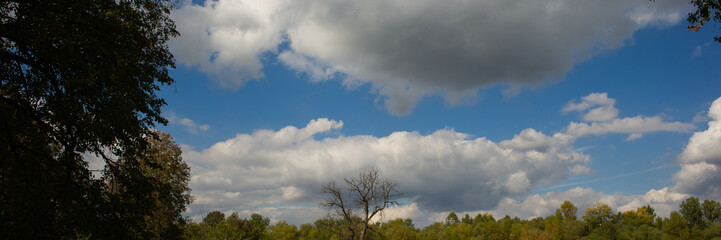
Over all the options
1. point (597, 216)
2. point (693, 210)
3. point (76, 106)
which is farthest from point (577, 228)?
point (76, 106)

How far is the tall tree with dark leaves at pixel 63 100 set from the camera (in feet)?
30.0

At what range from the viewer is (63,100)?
1043 cm

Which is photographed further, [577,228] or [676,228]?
[577,228]

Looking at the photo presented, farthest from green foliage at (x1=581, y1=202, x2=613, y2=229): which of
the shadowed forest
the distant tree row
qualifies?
the shadowed forest

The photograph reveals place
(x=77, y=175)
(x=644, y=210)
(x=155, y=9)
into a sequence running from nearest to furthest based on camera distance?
1. (x=77, y=175)
2. (x=155, y=9)
3. (x=644, y=210)

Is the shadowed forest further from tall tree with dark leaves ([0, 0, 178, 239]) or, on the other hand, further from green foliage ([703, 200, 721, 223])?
green foliage ([703, 200, 721, 223])

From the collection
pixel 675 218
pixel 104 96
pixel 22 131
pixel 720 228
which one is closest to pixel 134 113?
pixel 104 96

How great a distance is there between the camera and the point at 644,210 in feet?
406

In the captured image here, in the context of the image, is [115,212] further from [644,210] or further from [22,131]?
[644,210]

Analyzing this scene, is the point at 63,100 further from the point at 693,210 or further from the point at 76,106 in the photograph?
the point at 693,210

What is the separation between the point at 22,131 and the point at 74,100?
131cm

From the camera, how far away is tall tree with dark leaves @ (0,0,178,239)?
916 cm

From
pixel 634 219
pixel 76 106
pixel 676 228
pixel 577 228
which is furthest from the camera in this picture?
pixel 634 219

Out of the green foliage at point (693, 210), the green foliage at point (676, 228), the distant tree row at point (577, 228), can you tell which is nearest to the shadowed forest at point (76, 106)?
the distant tree row at point (577, 228)
